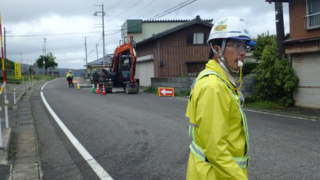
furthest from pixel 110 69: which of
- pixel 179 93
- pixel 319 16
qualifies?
pixel 319 16

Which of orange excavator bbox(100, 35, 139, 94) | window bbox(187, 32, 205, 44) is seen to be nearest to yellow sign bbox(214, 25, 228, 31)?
orange excavator bbox(100, 35, 139, 94)

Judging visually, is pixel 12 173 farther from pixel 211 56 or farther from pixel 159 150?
pixel 211 56

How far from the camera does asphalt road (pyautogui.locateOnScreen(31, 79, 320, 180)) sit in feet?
16.1

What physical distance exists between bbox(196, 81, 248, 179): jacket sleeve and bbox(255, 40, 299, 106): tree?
1117 centimetres

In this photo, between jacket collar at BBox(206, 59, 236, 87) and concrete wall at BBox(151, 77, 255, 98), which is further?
concrete wall at BBox(151, 77, 255, 98)

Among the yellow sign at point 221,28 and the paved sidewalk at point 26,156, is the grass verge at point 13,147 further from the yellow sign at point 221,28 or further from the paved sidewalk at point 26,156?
the yellow sign at point 221,28

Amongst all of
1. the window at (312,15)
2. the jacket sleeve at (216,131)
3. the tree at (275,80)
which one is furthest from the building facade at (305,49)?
the jacket sleeve at (216,131)

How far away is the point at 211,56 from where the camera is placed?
7.30 ft

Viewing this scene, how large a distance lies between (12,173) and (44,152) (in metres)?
1.35

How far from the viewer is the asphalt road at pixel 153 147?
4898 millimetres

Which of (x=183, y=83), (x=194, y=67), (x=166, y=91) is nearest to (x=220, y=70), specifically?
(x=166, y=91)

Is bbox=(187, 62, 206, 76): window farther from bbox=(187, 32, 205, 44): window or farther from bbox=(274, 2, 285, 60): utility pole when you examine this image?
bbox=(274, 2, 285, 60): utility pole

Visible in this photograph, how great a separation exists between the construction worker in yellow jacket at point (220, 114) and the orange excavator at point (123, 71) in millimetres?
19326

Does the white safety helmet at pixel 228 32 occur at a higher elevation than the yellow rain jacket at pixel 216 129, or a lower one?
higher
